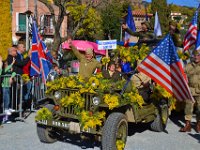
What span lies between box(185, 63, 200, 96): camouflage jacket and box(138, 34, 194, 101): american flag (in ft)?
5.15

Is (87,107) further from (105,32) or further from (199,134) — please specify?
(105,32)

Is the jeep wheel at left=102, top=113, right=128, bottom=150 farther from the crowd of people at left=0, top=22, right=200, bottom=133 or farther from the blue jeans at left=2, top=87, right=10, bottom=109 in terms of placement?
the blue jeans at left=2, top=87, right=10, bottom=109

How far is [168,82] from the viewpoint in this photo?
22.4 ft

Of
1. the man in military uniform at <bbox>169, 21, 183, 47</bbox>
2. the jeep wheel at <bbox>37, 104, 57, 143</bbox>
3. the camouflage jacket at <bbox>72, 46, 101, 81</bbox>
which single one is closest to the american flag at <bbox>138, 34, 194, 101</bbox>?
the camouflage jacket at <bbox>72, 46, 101, 81</bbox>

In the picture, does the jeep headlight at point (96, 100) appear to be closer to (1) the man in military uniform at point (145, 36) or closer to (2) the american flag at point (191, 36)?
(1) the man in military uniform at point (145, 36)

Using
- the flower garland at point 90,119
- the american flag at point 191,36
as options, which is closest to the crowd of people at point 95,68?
the flower garland at point 90,119

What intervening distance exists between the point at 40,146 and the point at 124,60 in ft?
8.56

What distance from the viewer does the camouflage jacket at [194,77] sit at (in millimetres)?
8250

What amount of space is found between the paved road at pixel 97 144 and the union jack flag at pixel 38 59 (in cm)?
147

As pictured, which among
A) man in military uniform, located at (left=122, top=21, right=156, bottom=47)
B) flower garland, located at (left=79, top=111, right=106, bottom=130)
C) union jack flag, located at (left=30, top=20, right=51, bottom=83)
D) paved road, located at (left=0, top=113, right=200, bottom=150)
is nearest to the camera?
flower garland, located at (left=79, top=111, right=106, bottom=130)

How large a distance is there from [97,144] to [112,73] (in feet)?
4.62

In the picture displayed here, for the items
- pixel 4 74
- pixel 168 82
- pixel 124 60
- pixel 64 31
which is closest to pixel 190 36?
pixel 124 60

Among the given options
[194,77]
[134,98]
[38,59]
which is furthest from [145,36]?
[134,98]

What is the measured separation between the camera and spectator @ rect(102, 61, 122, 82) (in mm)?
7152
